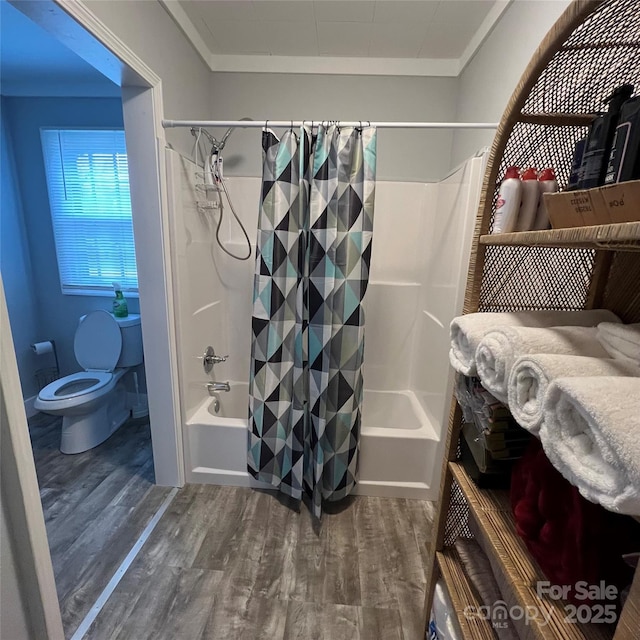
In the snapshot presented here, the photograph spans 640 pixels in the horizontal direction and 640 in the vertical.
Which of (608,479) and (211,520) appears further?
(211,520)

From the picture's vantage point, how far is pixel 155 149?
4.71ft

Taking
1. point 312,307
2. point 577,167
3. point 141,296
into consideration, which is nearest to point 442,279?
point 312,307

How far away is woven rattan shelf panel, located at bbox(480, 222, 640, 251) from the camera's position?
41 centimetres

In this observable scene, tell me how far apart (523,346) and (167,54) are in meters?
1.94

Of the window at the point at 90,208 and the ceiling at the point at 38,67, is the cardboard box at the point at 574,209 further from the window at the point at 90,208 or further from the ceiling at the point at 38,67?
the window at the point at 90,208

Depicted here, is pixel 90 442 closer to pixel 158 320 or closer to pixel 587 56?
pixel 158 320

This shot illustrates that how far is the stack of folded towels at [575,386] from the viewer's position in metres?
0.37

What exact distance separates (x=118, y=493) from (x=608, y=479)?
2097 mm

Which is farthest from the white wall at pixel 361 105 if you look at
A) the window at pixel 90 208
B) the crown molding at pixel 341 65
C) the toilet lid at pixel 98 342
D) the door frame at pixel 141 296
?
the toilet lid at pixel 98 342

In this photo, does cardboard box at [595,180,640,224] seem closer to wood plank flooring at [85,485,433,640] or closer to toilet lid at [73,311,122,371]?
wood plank flooring at [85,485,433,640]

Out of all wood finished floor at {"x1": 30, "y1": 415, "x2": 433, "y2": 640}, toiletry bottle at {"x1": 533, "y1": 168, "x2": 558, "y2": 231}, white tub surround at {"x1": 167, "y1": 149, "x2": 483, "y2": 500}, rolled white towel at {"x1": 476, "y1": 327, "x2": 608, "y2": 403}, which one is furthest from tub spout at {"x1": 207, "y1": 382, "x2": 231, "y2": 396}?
toiletry bottle at {"x1": 533, "y1": 168, "x2": 558, "y2": 231}

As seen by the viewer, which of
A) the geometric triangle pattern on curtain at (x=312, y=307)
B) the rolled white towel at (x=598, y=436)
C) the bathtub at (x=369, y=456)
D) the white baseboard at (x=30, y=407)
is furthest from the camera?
the white baseboard at (x=30, y=407)

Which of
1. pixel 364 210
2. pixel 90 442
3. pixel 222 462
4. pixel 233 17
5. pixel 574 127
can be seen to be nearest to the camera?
pixel 574 127

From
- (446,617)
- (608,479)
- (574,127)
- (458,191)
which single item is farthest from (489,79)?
(446,617)
